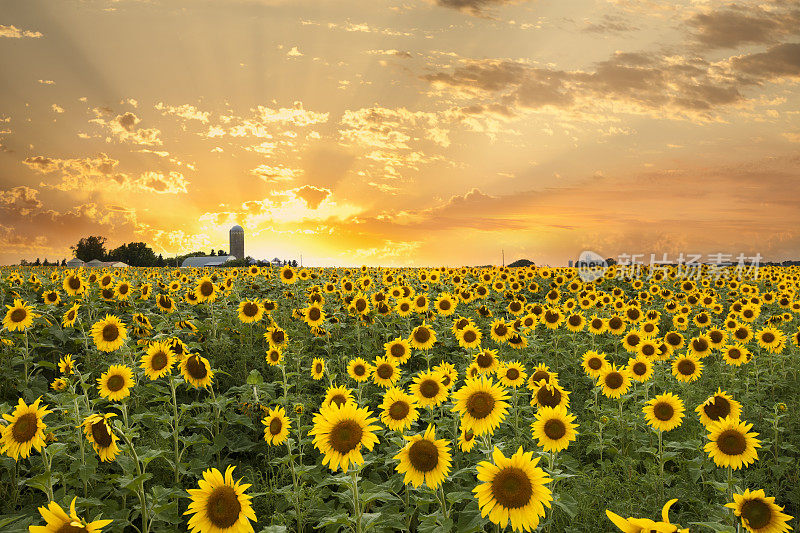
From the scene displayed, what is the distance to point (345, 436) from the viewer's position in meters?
3.87

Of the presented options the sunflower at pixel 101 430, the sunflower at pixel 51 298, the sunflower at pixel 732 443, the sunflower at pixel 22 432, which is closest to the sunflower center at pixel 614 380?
the sunflower at pixel 732 443

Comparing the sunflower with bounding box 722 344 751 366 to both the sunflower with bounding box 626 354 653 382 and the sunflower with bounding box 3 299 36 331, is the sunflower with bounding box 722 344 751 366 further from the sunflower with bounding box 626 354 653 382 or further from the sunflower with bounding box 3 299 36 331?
the sunflower with bounding box 3 299 36 331

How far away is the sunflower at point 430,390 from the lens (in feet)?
17.4

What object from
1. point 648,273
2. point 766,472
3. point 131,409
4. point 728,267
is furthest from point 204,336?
point 728,267

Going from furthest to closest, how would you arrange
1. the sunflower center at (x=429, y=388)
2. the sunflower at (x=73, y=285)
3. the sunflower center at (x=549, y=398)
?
the sunflower at (x=73, y=285) → the sunflower center at (x=429, y=388) → the sunflower center at (x=549, y=398)

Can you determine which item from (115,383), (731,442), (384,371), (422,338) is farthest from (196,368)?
(731,442)

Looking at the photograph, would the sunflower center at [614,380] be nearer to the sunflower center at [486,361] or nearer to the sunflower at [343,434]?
the sunflower center at [486,361]

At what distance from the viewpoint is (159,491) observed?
4.86 metres

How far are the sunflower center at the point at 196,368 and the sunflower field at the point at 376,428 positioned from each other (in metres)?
0.02

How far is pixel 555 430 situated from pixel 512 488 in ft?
5.45

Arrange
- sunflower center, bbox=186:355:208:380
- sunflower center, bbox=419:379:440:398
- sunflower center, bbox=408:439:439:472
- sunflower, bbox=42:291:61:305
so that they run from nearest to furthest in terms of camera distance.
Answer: sunflower center, bbox=408:439:439:472
sunflower center, bbox=419:379:440:398
sunflower center, bbox=186:355:208:380
sunflower, bbox=42:291:61:305

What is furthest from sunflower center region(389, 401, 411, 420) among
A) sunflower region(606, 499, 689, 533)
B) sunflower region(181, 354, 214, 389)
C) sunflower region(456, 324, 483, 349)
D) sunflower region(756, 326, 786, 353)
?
sunflower region(756, 326, 786, 353)

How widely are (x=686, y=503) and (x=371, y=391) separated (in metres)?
4.94

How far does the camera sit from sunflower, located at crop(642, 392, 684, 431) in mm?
6215
